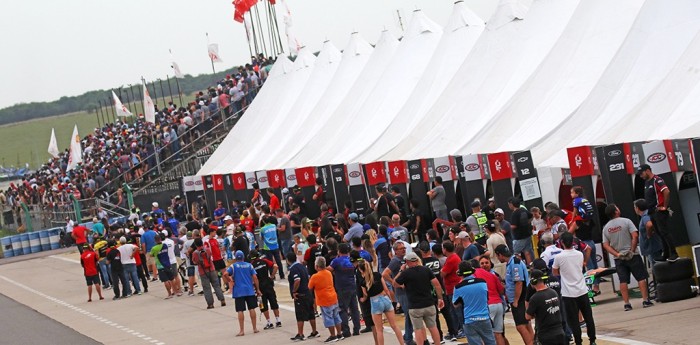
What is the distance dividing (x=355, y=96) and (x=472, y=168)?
12847 millimetres

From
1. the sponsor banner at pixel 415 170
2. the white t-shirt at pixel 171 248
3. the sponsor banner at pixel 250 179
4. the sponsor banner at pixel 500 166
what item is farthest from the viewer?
the sponsor banner at pixel 250 179

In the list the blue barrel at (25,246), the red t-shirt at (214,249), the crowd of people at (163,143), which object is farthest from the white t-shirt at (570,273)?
the blue barrel at (25,246)

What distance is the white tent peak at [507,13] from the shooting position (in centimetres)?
2914

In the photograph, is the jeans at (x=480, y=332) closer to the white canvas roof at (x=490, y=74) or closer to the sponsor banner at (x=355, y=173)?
the white canvas roof at (x=490, y=74)

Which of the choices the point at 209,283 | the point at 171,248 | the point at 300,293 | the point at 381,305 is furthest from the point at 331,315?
the point at 171,248

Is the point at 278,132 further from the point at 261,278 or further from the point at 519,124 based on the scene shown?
the point at 261,278

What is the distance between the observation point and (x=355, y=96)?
1442 inches

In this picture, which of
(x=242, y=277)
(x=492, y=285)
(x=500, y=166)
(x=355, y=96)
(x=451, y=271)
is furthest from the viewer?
(x=355, y=96)

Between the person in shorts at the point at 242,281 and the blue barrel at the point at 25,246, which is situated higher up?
the blue barrel at the point at 25,246

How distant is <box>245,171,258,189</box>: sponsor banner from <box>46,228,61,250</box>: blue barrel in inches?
612

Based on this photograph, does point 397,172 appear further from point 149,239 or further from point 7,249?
point 7,249

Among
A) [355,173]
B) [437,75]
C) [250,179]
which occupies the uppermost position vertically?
[437,75]

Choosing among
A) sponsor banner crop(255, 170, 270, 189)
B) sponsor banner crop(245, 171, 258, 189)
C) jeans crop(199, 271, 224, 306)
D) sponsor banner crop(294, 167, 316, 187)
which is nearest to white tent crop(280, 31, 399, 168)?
sponsor banner crop(255, 170, 270, 189)

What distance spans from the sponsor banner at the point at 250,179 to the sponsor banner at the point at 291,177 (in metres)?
3.20
